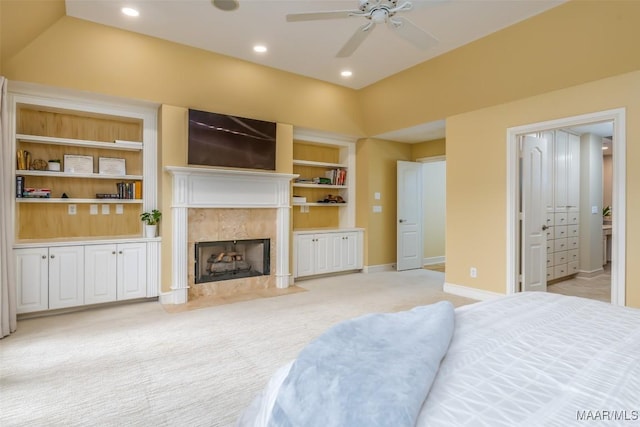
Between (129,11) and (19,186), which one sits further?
(19,186)

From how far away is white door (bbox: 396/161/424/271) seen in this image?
253 inches

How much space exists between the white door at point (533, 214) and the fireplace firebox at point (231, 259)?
3.51 meters

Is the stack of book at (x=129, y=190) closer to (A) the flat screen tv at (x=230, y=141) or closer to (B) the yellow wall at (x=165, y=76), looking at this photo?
(A) the flat screen tv at (x=230, y=141)

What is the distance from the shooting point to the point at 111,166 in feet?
14.2

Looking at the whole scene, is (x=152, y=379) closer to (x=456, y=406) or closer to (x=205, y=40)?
(x=456, y=406)

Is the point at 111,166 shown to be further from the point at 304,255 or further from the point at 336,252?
the point at 336,252

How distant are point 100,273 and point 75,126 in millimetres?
1906

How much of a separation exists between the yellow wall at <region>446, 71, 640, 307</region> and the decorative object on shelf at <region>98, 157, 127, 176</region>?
14.9 feet

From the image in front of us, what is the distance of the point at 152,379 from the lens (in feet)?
7.65

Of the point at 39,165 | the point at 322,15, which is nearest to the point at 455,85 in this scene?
the point at 322,15

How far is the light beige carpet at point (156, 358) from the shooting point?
1.98 m

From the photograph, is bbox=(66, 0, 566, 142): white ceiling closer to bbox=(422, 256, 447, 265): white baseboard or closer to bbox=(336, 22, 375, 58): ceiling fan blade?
bbox=(336, 22, 375, 58): ceiling fan blade

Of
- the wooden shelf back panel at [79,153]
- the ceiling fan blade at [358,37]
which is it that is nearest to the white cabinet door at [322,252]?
the wooden shelf back panel at [79,153]

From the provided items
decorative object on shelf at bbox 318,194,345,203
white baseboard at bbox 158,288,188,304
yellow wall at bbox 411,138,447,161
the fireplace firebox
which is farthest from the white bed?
yellow wall at bbox 411,138,447,161
